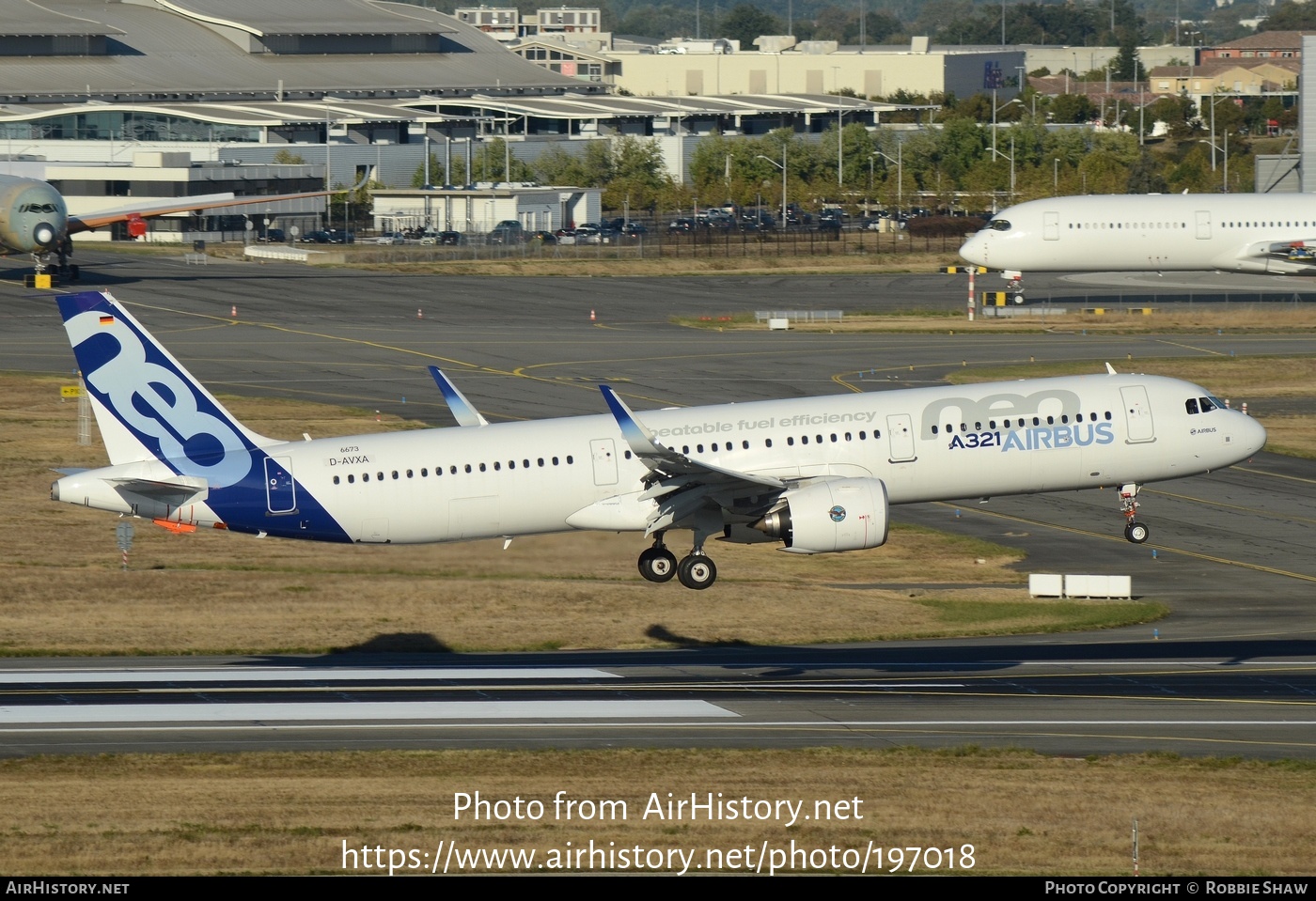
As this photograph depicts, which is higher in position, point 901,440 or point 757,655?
point 901,440

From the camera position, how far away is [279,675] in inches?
2228

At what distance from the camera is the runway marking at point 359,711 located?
49844mm

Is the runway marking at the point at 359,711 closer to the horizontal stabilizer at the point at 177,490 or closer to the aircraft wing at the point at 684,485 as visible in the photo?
the aircraft wing at the point at 684,485

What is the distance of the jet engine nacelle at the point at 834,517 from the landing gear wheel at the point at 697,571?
103 inches

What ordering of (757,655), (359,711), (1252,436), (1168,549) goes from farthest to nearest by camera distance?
(1168,549)
(757,655)
(1252,436)
(359,711)

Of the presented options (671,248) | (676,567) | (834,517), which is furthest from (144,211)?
(834,517)

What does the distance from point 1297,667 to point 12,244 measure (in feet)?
372

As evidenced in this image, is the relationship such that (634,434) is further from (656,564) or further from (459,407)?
(459,407)

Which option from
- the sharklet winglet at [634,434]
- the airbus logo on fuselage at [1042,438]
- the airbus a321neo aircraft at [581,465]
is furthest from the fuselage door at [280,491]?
the airbus logo on fuselage at [1042,438]

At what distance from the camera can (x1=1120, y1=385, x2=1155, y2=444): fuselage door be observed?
56094mm

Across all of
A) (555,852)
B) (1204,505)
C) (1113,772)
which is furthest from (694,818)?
(1204,505)

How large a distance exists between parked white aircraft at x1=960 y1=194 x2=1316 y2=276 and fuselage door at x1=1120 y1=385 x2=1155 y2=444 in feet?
252

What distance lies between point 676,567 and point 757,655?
6612 millimetres
